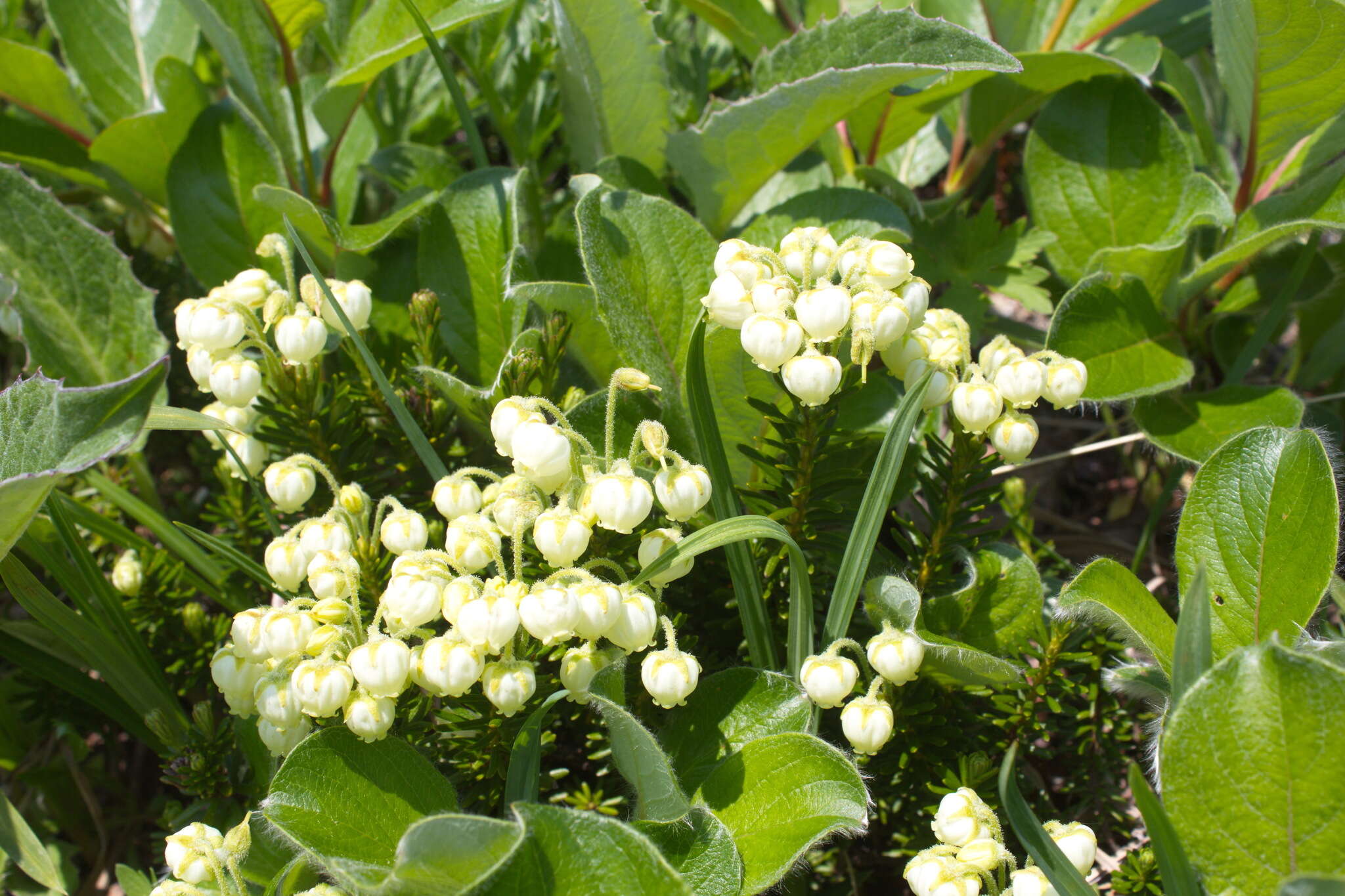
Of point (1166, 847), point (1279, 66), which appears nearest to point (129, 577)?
point (1166, 847)

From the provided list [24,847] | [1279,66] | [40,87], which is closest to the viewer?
[24,847]

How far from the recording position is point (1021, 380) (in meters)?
1.06

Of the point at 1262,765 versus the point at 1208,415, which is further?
the point at 1208,415

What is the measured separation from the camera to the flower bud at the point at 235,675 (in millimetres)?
1058

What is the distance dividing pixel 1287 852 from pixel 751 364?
0.73m

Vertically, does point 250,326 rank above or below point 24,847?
above

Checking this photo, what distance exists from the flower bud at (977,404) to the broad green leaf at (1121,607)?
0.18 meters

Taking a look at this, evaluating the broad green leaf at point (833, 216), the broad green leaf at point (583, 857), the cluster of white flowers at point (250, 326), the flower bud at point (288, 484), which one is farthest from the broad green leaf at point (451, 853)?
the broad green leaf at point (833, 216)

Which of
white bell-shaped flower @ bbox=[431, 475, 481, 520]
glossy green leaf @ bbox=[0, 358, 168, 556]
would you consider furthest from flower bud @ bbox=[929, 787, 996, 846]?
glossy green leaf @ bbox=[0, 358, 168, 556]

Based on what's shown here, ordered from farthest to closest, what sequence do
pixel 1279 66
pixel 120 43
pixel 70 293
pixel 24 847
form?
pixel 120 43 < pixel 70 293 < pixel 1279 66 < pixel 24 847

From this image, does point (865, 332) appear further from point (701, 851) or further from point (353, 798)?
Answer: point (353, 798)

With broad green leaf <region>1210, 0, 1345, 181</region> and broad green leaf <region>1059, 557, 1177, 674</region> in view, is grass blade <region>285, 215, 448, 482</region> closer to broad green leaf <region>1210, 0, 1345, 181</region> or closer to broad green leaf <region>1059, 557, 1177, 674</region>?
broad green leaf <region>1059, 557, 1177, 674</region>

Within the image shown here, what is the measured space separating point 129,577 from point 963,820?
42.9 inches

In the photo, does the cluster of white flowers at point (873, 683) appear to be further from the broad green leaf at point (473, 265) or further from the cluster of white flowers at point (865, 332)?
the broad green leaf at point (473, 265)
